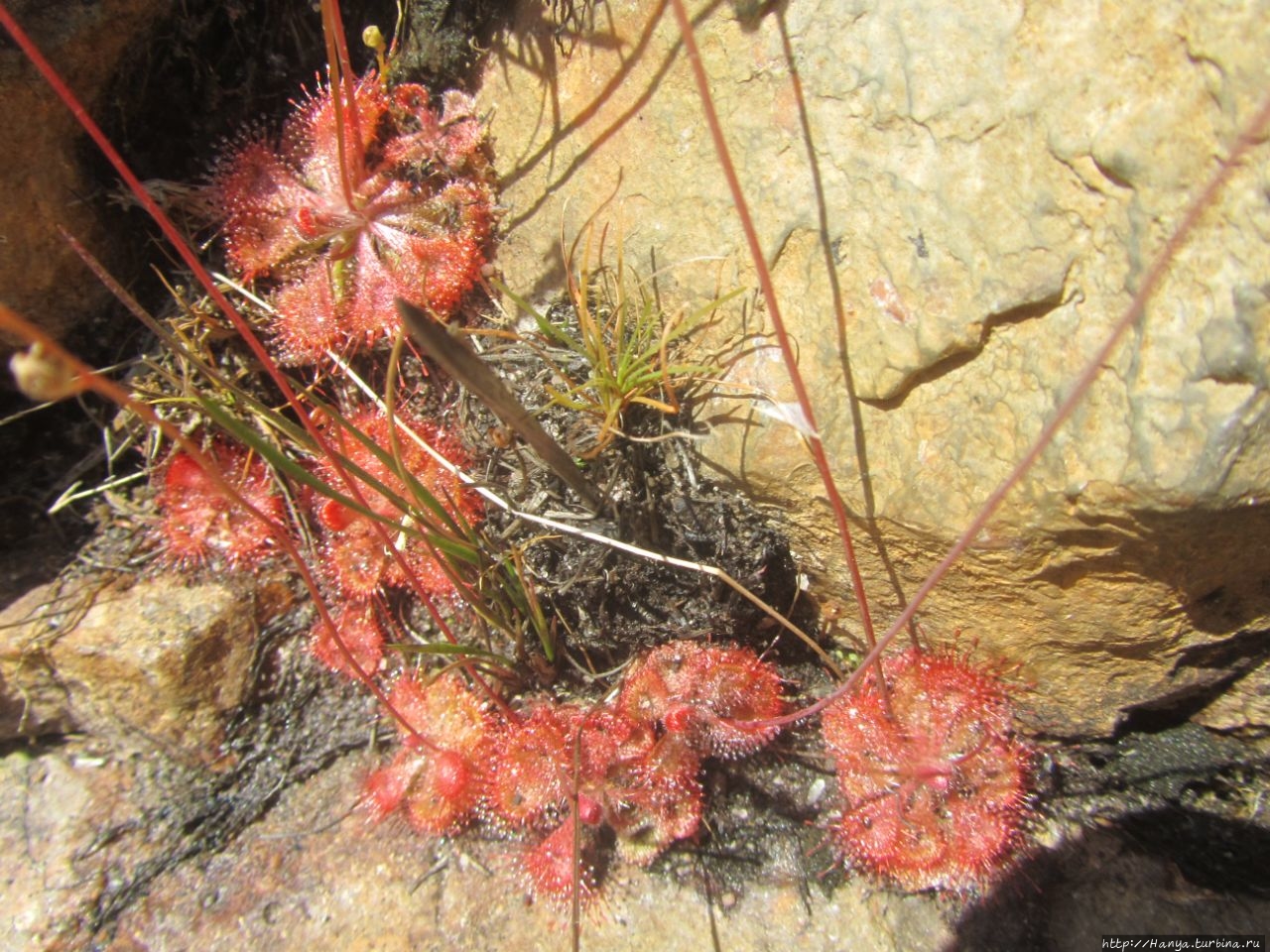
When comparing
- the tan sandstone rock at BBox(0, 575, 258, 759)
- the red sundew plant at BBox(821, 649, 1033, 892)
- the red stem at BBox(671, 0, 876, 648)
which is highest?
the red stem at BBox(671, 0, 876, 648)

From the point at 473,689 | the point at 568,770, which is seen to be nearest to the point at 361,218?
the point at 473,689

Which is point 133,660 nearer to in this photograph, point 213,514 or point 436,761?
point 213,514

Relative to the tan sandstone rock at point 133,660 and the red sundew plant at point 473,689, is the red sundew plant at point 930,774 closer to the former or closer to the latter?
the red sundew plant at point 473,689

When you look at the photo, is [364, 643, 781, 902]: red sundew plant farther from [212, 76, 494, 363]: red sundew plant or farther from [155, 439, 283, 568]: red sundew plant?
[212, 76, 494, 363]: red sundew plant

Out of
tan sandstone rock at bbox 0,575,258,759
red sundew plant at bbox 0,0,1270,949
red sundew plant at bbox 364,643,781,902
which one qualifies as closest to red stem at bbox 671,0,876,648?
red sundew plant at bbox 0,0,1270,949

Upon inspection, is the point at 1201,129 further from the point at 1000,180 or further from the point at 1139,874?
the point at 1139,874

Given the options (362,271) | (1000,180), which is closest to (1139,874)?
(1000,180)
